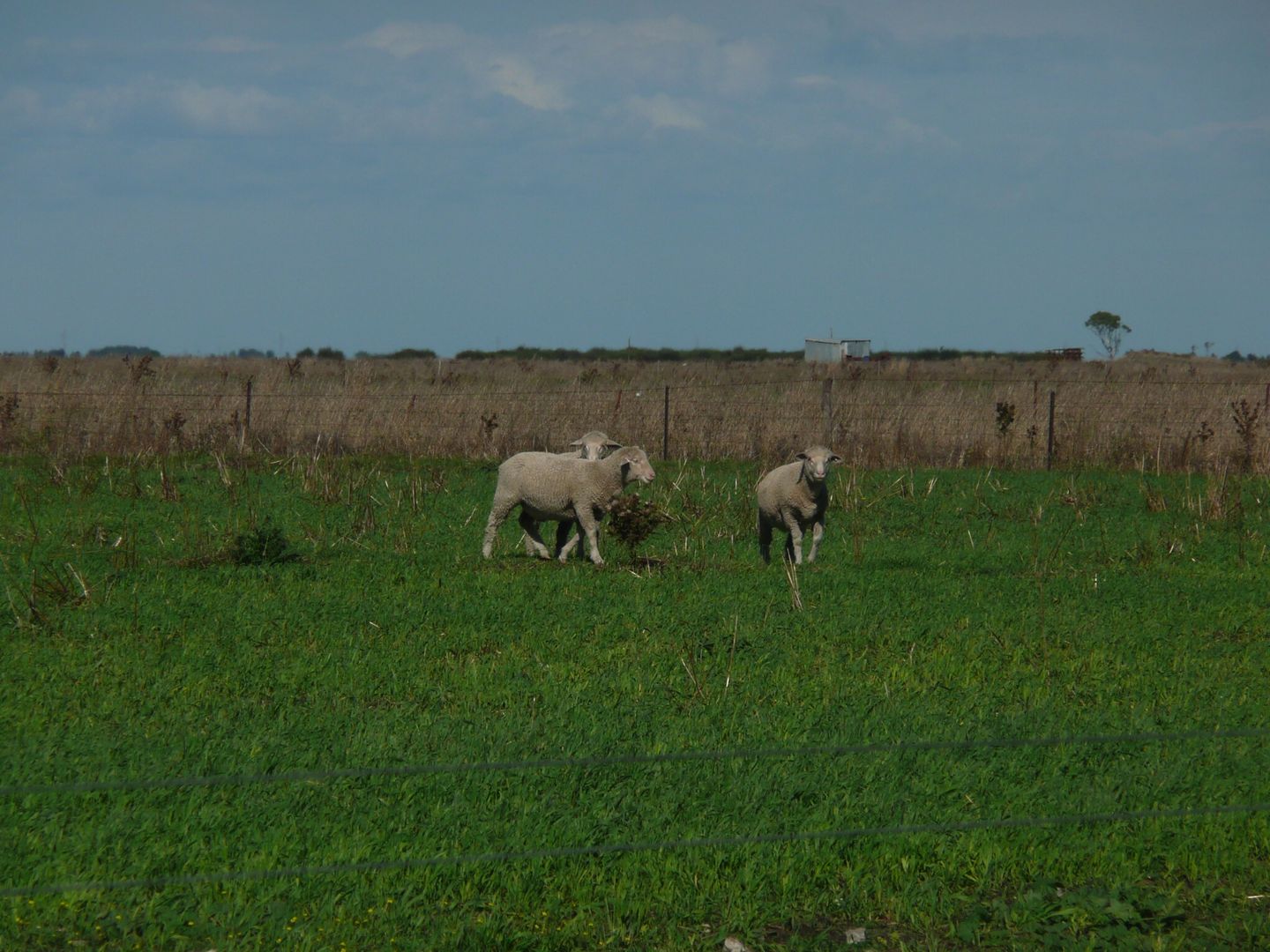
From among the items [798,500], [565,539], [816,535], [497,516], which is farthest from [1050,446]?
[497,516]

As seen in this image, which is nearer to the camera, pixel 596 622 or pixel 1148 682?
pixel 1148 682

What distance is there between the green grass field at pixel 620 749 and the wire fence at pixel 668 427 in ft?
35.4

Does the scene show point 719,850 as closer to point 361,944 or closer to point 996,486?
point 361,944

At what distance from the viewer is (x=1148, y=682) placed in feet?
29.9

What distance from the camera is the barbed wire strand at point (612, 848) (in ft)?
17.6

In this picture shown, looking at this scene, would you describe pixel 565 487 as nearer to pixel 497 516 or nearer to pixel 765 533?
pixel 497 516

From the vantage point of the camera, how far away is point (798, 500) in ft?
47.7

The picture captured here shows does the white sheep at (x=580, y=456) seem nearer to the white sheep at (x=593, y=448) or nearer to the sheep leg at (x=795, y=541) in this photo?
the white sheep at (x=593, y=448)

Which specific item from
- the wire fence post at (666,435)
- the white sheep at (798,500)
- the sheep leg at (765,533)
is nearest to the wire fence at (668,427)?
the wire fence post at (666,435)

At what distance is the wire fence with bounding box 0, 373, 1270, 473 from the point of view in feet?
80.4

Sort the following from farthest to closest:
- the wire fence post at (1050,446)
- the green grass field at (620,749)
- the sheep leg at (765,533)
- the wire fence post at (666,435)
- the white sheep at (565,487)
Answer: the wire fence post at (666,435) < the wire fence post at (1050,446) < the sheep leg at (765,533) < the white sheep at (565,487) < the green grass field at (620,749)

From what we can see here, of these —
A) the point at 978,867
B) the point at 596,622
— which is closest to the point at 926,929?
the point at 978,867

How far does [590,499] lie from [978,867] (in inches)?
333

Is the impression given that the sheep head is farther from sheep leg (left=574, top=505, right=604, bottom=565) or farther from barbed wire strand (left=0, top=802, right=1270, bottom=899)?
barbed wire strand (left=0, top=802, right=1270, bottom=899)
